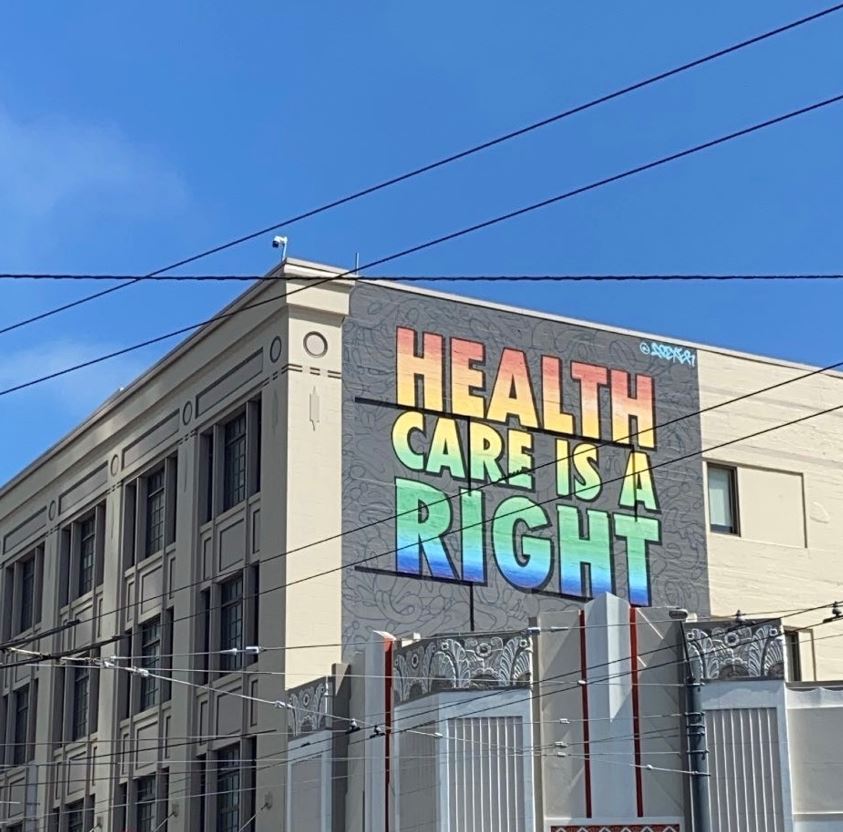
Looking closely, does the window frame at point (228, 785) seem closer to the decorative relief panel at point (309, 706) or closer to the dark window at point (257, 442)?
the decorative relief panel at point (309, 706)

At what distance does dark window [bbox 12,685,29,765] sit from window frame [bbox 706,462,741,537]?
18380mm

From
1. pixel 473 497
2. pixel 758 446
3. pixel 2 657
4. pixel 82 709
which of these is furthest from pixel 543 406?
pixel 2 657

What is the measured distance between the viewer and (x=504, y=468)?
40.3 metres

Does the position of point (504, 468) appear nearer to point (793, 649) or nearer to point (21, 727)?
point (793, 649)

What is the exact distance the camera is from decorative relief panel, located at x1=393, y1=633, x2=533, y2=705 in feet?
105

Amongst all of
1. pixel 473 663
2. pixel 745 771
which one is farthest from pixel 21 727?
pixel 745 771

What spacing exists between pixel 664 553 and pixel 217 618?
9704 mm

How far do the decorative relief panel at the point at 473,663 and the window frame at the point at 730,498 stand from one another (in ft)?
38.6

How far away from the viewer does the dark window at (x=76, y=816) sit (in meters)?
44.7

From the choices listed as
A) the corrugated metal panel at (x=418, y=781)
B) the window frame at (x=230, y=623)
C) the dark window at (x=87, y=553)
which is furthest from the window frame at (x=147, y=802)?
the corrugated metal panel at (x=418, y=781)

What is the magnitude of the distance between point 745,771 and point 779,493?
14.6 meters

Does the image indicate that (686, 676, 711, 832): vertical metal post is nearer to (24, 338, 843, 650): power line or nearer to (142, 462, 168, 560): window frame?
(24, 338, 843, 650): power line

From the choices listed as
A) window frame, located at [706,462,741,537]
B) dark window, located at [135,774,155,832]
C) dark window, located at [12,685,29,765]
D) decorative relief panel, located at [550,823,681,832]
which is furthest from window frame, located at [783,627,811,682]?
dark window, located at [12,685,29,765]

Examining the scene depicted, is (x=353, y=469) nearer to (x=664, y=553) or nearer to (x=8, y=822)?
(x=664, y=553)
